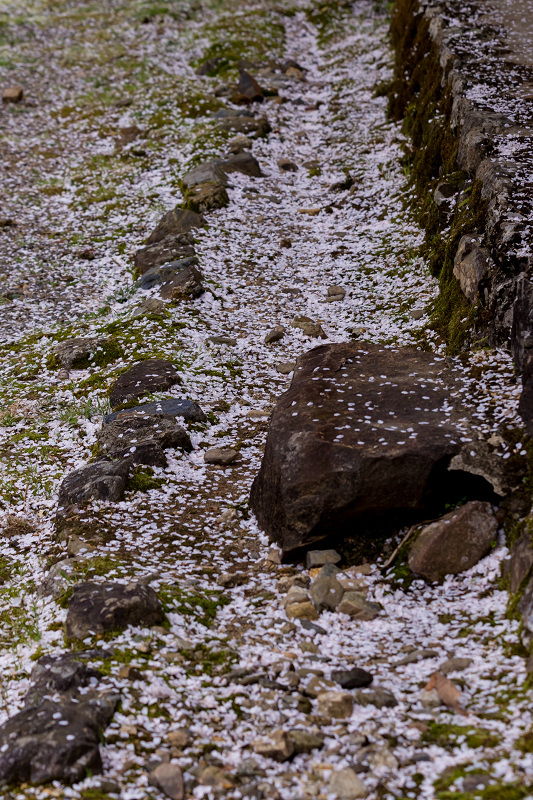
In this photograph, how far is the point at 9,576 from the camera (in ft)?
17.4

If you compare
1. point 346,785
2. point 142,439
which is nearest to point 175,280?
point 142,439

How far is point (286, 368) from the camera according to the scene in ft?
25.3

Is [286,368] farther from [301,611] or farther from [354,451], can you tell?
[301,611]

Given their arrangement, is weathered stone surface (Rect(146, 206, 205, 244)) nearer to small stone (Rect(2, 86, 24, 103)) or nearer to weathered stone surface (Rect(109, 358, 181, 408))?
weathered stone surface (Rect(109, 358, 181, 408))

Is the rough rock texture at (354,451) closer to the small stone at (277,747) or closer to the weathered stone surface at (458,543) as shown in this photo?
the weathered stone surface at (458,543)

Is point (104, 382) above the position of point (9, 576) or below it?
above

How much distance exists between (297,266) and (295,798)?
25.6ft

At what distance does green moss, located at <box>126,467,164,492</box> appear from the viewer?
600cm

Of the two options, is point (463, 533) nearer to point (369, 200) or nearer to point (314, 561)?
point (314, 561)

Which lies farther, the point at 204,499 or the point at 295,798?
the point at 204,499

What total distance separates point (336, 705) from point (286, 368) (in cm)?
461

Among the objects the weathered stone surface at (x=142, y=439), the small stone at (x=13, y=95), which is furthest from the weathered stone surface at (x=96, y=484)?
the small stone at (x=13, y=95)

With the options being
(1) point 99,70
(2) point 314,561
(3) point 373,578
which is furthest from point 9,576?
(1) point 99,70

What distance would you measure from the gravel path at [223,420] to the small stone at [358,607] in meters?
0.07
